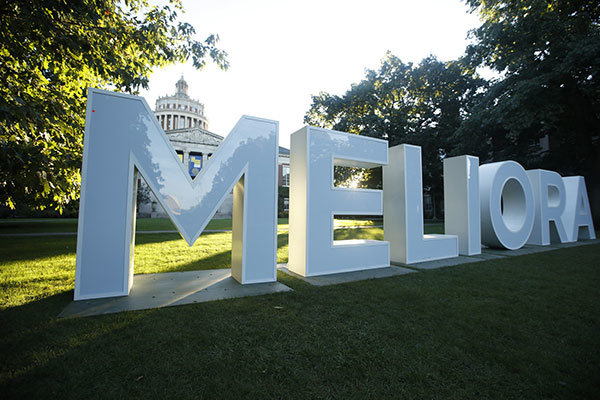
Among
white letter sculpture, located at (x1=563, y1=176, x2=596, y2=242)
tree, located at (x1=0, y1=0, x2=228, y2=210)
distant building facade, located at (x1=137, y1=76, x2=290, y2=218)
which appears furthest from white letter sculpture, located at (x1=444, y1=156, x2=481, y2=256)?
distant building facade, located at (x1=137, y1=76, x2=290, y2=218)

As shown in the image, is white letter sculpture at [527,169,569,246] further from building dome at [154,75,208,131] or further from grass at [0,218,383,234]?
building dome at [154,75,208,131]

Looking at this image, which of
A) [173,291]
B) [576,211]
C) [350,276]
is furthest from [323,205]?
[576,211]

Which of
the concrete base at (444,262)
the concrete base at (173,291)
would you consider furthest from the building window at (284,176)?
the concrete base at (173,291)

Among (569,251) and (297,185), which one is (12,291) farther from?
(569,251)

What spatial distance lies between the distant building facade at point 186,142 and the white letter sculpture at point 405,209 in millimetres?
10523

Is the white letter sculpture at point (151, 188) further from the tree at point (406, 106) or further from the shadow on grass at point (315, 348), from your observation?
the tree at point (406, 106)

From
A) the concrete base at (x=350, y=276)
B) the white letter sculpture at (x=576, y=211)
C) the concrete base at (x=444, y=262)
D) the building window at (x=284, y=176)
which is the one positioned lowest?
the concrete base at (x=350, y=276)

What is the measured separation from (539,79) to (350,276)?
17457mm

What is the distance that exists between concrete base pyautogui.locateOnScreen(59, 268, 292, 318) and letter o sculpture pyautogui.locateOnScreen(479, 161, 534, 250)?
8646mm

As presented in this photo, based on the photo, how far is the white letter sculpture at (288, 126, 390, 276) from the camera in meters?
6.54

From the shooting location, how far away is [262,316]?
387 cm

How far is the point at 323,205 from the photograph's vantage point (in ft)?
22.0

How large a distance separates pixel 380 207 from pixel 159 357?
6.17 metres

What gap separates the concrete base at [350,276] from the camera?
5.90 metres
